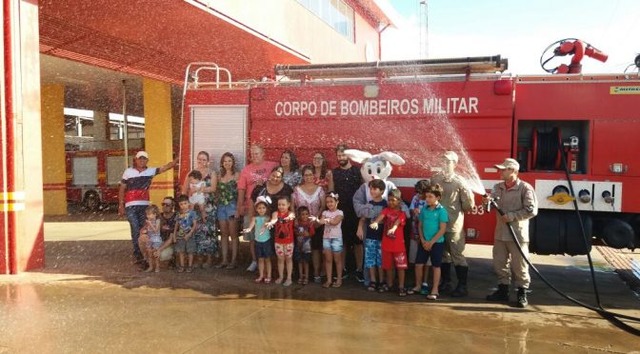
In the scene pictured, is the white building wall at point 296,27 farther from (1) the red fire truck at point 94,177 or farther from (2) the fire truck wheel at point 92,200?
(2) the fire truck wheel at point 92,200

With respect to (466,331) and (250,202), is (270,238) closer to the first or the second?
(250,202)

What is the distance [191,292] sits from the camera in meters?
6.06

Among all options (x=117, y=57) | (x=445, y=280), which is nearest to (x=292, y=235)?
(x=445, y=280)

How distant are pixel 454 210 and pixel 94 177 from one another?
588 inches

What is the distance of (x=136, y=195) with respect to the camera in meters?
7.48

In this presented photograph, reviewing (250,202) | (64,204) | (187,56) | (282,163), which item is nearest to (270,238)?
(250,202)

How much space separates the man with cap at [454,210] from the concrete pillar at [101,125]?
2092 centimetres

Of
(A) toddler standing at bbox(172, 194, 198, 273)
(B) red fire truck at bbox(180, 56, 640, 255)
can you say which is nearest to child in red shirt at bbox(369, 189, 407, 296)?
(B) red fire truck at bbox(180, 56, 640, 255)

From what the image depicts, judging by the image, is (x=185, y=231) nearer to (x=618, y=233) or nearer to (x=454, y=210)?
(x=454, y=210)

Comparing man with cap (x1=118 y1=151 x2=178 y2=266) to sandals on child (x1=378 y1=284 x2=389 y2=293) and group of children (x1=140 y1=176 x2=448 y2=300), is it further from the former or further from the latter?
sandals on child (x1=378 y1=284 x2=389 y2=293)

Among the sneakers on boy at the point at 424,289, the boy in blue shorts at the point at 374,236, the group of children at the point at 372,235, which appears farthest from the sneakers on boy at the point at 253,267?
the sneakers on boy at the point at 424,289

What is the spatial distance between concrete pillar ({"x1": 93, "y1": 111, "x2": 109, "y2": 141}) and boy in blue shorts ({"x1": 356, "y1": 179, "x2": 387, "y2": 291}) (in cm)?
2035

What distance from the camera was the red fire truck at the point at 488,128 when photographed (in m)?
6.04

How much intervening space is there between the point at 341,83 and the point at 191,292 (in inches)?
131
